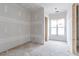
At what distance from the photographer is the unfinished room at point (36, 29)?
3.49m

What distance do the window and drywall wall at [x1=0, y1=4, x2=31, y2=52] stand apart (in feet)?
7.71

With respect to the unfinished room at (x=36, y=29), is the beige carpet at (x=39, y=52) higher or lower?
lower

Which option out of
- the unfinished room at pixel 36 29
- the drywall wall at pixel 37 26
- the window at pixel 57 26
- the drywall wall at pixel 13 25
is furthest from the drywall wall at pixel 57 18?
the drywall wall at pixel 13 25

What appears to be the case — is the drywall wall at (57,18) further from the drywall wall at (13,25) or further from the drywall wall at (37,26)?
the drywall wall at (13,25)

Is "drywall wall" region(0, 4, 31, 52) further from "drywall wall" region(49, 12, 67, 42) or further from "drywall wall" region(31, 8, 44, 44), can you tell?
"drywall wall" region(49, 12, 67, 42)

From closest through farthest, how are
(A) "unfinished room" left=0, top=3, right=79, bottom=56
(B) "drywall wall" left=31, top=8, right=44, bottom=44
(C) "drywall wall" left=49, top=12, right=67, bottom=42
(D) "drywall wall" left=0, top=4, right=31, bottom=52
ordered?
(A) "unfinished room" left=0, top=3, right=79, bottom=56 → (D) "drywall wall" left=0, top=4, right=31, bottom=52 → (B) "drywall wall" left=31, top=8, right=44, bottom=44 → (C) "drywall wall" left=49, top=12, right=67, bottom=42

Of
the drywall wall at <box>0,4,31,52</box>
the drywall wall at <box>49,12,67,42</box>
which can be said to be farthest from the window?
the drywall wall at <box>0,4,31,52</box>

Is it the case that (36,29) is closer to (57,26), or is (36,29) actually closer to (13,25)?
(13,25)

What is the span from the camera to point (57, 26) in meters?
7.27

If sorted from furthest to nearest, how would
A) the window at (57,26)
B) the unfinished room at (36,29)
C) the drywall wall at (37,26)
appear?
the window at (57,26)
the drywall wall at (37,26)
the unfinished room at (36,29)

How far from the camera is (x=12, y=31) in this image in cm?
429

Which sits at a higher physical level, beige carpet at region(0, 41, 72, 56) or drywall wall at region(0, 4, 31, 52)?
drywall wall at region(0, 4, 31, 52)

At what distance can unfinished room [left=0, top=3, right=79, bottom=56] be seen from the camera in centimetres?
349

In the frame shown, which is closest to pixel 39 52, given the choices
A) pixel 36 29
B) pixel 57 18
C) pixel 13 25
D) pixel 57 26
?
pixel 13 25
